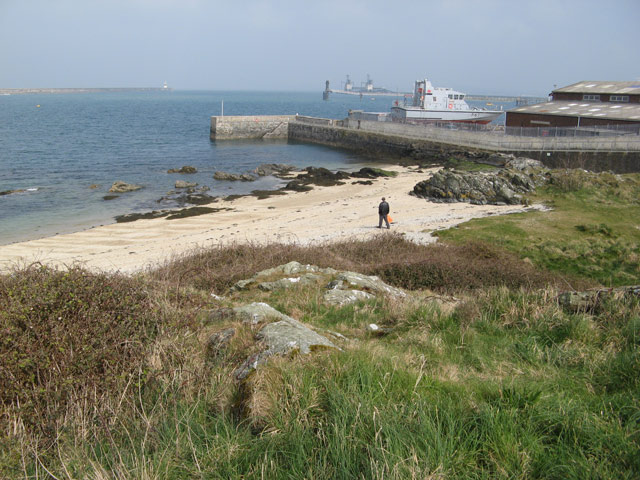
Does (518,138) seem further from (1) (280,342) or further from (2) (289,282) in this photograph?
(1) (280,342)

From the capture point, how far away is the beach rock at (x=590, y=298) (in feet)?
25.4

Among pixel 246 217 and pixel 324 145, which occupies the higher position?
pixel 324 145

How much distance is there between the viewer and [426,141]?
48.8 m

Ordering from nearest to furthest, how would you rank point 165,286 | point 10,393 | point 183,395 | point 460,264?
point 10,393, point 183,395, point 165,286, point 460,264

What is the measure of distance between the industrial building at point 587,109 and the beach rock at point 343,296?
37368mm

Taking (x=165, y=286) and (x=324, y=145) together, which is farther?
(x=324, y=145)

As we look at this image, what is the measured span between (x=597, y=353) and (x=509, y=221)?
53.2 feet

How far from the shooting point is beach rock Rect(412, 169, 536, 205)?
27281mm

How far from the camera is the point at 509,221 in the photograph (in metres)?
21.2

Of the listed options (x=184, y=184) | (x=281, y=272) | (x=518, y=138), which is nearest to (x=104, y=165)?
(x=184, y=184)

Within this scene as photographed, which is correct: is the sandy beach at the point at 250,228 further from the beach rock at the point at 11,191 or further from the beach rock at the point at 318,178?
the beach rock at the point at 11,191

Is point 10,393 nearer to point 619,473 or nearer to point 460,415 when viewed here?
point 460,415

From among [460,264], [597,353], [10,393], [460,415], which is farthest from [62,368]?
[460,264]

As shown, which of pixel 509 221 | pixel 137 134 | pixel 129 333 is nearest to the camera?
pixel 129 333
